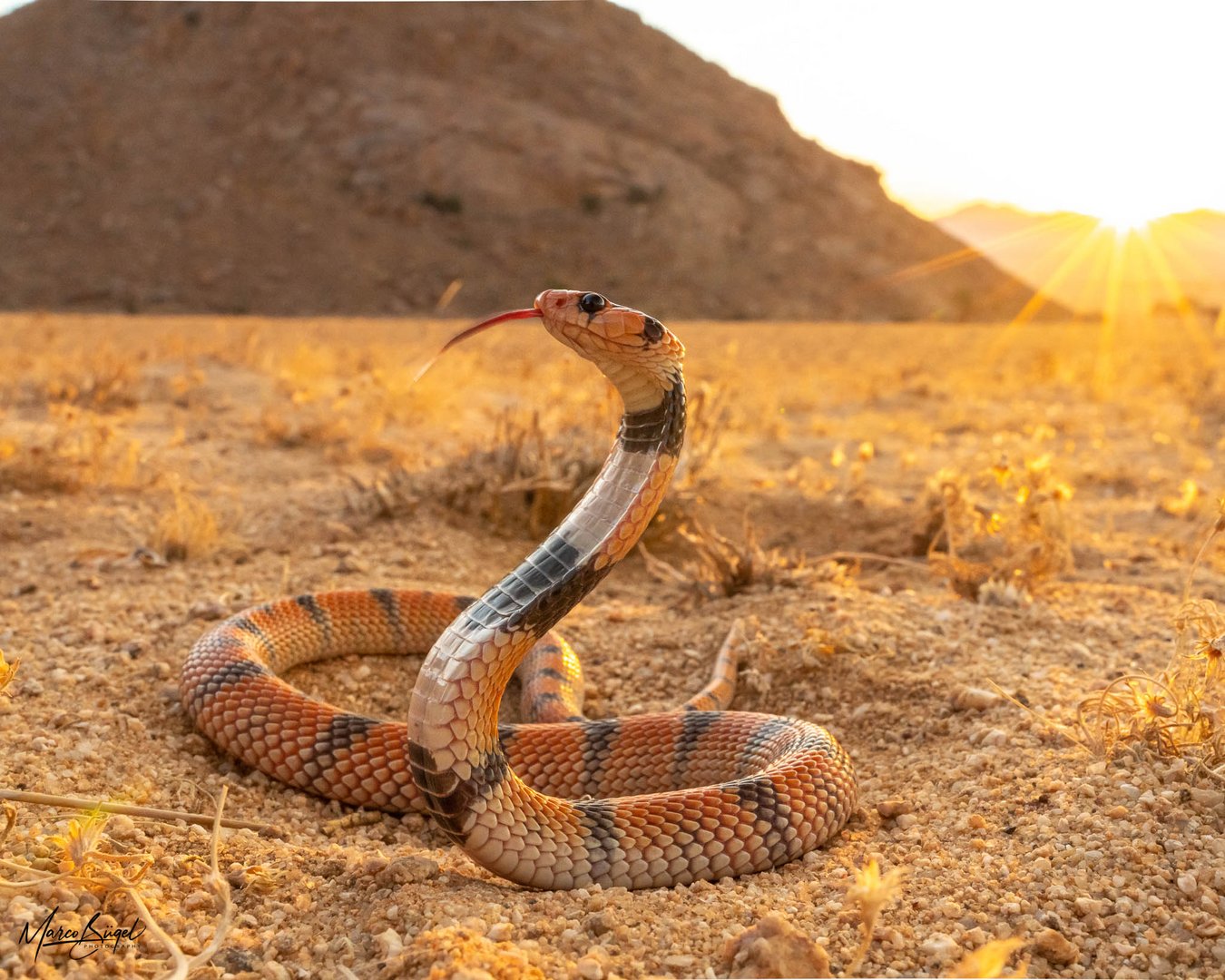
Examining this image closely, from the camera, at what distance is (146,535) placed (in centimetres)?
595

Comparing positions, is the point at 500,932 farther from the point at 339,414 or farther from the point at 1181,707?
the point at 339,414

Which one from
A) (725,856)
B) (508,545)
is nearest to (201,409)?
(508,545)

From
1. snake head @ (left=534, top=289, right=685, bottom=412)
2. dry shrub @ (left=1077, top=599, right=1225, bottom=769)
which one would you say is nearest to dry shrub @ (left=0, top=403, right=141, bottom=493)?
snake head @ (left=534, top=289, right=685, bottom=412)

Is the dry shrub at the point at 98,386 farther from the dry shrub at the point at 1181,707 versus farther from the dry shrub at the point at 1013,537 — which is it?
the dry shrub at the point at 1181,707

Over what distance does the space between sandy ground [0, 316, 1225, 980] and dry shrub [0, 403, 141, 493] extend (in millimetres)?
25

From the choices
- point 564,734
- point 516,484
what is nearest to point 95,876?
point 564,734

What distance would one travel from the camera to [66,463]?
672 cm

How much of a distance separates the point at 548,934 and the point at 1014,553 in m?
3.60

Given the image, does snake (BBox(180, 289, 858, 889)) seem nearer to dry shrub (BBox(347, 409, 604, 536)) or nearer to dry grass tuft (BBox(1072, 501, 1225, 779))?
dry grass tuft (BBox(1072, 501, 1225, 779))

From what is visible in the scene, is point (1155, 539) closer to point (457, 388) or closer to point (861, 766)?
point (861, 766)

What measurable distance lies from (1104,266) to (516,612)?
113 metres

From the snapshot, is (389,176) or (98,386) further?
(389,176)

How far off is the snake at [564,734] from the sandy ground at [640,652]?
0.35ft

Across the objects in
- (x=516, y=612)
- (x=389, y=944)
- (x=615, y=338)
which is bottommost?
(x=389, y=944)
